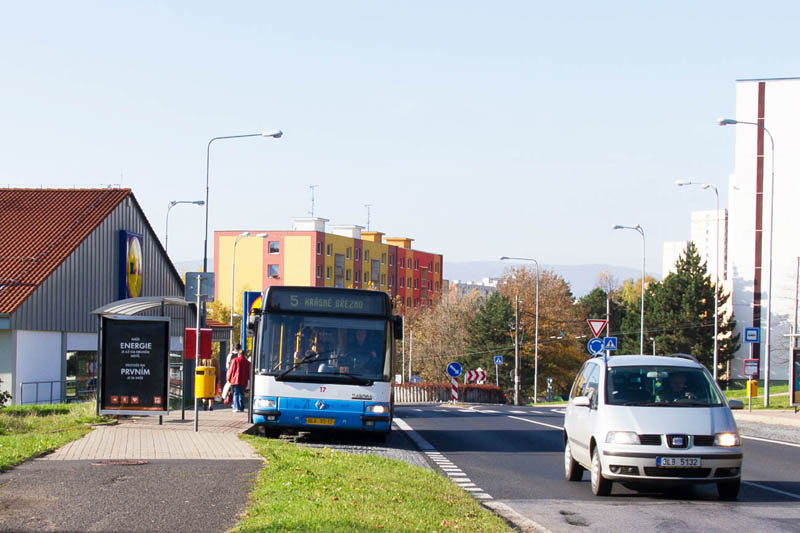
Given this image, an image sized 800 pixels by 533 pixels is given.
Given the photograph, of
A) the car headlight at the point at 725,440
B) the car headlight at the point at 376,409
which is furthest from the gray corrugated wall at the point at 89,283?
the car headlight at the point at 725,440

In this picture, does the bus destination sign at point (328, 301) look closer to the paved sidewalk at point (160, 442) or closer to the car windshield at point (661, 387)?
the paved sidewalk at point (160, 442)

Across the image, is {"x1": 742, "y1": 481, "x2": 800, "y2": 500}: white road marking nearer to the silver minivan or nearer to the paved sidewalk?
the silver minivan

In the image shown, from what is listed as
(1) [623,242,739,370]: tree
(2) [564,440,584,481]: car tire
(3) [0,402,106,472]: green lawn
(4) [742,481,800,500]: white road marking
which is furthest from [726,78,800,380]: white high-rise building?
(2) [564,440,584,481]: car tire

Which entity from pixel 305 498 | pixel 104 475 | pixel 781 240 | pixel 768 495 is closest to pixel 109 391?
pixel 104 475

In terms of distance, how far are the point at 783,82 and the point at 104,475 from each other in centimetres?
7980

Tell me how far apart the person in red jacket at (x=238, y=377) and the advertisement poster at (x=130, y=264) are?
18.0 m

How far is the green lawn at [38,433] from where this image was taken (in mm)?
14453

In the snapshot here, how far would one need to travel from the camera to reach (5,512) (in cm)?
959

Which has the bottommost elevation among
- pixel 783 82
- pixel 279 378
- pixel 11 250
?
pixel 279 378

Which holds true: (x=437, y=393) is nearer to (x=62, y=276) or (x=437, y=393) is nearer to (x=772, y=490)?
(x=62, y=276)

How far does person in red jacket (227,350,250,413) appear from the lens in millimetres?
27359

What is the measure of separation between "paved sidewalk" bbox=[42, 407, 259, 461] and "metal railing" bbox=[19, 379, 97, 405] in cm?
1440

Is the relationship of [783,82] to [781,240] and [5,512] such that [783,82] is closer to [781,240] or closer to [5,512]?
[781,240]

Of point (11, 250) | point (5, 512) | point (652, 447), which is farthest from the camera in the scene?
point (11, 250)
